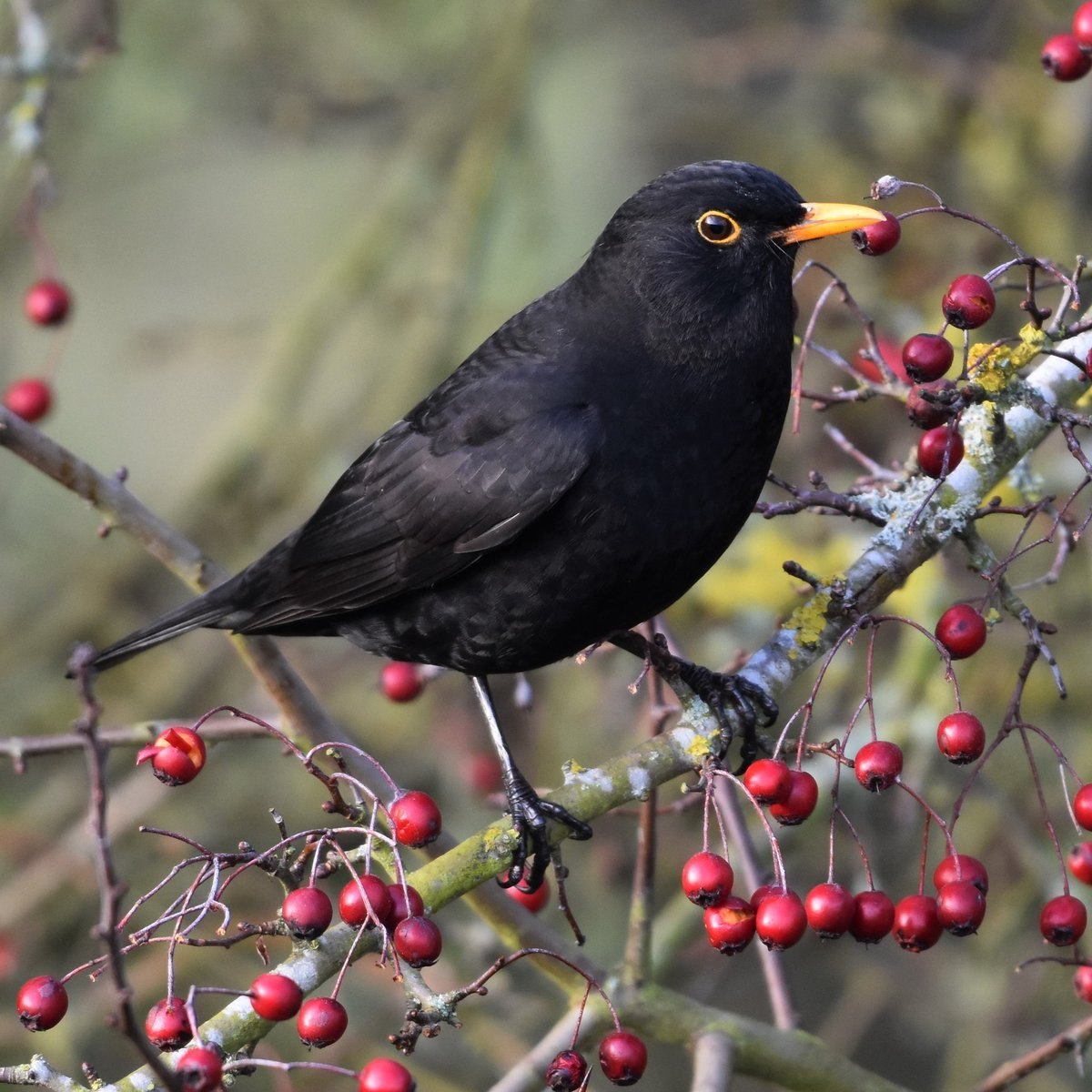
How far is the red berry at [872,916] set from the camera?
92.0 inches

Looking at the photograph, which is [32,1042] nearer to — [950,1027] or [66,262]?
[950,1027]

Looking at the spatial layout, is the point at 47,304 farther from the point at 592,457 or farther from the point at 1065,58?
the point at 1065,58

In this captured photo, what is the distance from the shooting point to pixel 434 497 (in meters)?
3.36

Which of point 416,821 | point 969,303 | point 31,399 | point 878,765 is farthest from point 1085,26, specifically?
point 31,399

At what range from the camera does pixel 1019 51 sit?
5.46m

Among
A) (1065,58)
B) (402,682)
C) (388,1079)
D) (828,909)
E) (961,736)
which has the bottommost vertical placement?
(402,682)

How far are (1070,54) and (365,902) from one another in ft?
7.20

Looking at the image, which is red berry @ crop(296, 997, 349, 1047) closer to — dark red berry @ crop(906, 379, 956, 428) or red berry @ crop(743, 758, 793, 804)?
red berry @ crop(743, 758, 793, 804)

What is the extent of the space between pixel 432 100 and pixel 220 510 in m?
1.81

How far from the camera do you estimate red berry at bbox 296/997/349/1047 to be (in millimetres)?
2025

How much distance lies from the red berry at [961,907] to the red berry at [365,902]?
2.78ft

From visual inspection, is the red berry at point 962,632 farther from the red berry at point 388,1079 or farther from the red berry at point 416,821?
the red berry at point 388,1079

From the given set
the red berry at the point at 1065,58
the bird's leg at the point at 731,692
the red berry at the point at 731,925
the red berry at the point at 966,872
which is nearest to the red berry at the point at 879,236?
the red berry at the point at 1065,58

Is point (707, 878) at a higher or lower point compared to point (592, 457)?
lower
